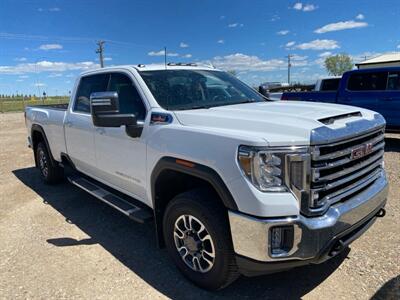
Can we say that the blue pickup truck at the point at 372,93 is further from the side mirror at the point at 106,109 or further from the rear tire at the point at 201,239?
the side mirror at the point at 106,109

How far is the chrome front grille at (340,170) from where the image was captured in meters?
2.52

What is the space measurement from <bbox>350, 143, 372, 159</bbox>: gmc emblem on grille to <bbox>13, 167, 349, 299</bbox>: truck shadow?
48.0 inches

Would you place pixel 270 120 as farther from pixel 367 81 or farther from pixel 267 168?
pixel 367 81

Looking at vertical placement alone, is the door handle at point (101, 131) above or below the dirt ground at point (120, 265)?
above

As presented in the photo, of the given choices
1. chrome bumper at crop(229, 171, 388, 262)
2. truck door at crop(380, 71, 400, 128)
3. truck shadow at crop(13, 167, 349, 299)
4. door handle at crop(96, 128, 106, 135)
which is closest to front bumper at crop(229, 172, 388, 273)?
chrome bumper at crop(229, 171, 388, 262)

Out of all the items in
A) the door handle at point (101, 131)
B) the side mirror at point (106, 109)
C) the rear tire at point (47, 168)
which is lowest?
the rear tire at point (47, 168)

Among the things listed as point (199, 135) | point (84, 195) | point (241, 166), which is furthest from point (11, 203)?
point (241, 166)

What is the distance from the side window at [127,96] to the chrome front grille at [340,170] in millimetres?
1840

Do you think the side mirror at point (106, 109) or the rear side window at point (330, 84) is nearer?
the side mirror at point (106, 109)

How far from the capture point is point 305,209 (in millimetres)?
2512

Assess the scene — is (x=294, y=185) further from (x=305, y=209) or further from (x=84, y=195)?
(x=84, y=195)

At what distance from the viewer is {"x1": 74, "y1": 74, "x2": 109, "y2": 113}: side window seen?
465cm

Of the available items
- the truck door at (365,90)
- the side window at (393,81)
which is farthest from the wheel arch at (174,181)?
the side window at (393,81)

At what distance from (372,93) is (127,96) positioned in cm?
791
